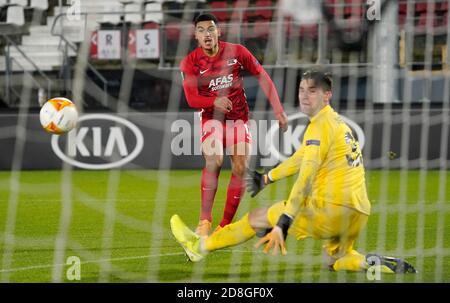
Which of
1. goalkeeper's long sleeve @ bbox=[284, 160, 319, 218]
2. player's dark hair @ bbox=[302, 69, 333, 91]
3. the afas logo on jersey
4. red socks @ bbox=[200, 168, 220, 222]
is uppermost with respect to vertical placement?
the afas logo on jersey

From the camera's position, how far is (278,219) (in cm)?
546

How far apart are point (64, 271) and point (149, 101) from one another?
9513mm

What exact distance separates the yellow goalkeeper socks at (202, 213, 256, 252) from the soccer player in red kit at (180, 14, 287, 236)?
4.33ft

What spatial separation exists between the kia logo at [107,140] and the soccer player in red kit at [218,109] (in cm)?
595

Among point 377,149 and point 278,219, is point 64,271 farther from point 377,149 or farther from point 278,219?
point 377,149

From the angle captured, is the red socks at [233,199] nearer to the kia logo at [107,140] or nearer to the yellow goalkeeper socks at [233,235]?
the yellow goalkeeper socks at [233,235]

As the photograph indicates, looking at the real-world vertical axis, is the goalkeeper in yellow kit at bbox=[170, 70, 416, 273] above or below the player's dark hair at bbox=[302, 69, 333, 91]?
below

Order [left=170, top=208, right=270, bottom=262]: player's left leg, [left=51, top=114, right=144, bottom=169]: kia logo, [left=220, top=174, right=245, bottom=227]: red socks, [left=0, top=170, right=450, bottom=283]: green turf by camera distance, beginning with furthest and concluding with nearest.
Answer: [left=51, top=114, right=144, bottom=169]: kia logo < [left=220, top=174, right=245, bottom=227]: red socks < [left=0, top=170, right=450, bottom=283]: green turf < [left=170, top=208, right=270, bottom=262]: player's left leg

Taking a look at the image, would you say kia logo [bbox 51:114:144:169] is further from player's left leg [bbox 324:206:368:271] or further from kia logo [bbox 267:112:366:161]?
player's left leg [bbox 324:206:368:271]

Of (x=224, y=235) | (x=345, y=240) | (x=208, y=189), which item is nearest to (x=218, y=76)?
(x=208, y=189)

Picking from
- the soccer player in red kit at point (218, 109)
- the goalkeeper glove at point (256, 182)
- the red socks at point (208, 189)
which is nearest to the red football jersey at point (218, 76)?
the soccer player in red kit at point (218, 109)

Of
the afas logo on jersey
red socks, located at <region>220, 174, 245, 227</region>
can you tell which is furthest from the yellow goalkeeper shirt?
the afas logo on jersey

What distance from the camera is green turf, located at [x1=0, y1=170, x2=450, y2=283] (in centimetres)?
615
